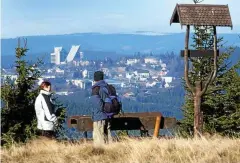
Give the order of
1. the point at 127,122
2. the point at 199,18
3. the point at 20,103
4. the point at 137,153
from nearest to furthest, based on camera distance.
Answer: the point at 137,153, the point at 127,122, the point at 199,18, the point at 20,103

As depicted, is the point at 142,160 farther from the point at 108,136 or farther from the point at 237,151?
the point at 108,136

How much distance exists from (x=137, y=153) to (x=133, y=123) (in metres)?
3.10

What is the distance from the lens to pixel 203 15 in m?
11.7

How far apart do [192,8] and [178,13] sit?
0.29 metres

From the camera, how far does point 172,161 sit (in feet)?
25.8

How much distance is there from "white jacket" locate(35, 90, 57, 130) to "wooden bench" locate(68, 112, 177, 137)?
1092 mm

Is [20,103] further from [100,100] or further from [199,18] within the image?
[100,100]

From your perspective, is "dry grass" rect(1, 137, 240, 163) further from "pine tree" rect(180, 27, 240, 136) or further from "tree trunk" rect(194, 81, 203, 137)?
"pine tree" rect(180, 27, 240, 136)

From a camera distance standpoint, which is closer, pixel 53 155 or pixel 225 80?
pixel 53 155

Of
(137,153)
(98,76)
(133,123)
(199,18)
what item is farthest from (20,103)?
(137,153)

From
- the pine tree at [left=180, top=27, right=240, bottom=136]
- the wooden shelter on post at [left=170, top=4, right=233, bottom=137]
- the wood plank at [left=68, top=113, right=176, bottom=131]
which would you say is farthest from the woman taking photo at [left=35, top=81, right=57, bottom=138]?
the pine tree at [left=180, top=27, right=240, bottom=136]

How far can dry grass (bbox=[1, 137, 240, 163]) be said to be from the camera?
7.98 m

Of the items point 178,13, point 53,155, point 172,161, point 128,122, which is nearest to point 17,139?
point 128,122

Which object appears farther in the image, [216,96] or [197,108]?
[216,96]
